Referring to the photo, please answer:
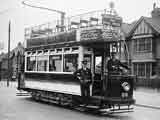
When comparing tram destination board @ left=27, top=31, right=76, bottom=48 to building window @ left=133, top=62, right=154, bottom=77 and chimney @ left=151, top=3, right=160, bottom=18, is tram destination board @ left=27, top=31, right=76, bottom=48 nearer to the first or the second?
building window @ left=133, top=62, right=154, bottom=77

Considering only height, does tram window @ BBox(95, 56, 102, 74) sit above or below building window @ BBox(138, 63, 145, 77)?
above

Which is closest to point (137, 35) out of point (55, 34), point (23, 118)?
point (55, 34)

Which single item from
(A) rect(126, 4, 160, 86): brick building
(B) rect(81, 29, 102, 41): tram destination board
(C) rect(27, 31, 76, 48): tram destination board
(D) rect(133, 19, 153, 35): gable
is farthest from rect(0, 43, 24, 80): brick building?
(D) rect(133, 19, 153, 35): gable

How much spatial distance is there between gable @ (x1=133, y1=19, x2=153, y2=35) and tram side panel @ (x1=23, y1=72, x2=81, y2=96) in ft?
69.9

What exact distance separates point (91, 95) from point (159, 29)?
949 inches

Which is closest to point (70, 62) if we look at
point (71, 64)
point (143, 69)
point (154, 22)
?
point (71, 64)

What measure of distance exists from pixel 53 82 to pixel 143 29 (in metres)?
23.1

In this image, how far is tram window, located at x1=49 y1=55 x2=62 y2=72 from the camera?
13920 millimetres

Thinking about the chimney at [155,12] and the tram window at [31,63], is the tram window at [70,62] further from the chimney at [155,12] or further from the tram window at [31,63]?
the chimney at [155,12]

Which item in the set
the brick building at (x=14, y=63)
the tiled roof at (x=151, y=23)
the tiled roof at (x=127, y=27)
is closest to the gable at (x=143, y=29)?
the tiled roof at (x=151, y=23)

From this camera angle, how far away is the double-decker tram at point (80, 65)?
11.7 meters

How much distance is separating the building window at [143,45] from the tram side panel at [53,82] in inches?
824

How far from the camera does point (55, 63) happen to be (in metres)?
14.2

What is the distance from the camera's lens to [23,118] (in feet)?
34.8
